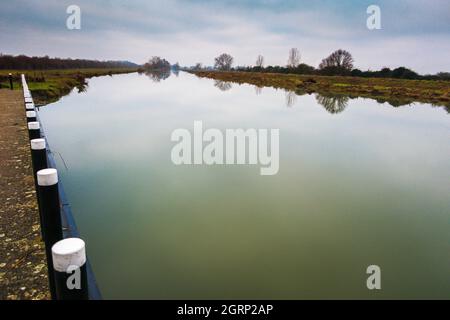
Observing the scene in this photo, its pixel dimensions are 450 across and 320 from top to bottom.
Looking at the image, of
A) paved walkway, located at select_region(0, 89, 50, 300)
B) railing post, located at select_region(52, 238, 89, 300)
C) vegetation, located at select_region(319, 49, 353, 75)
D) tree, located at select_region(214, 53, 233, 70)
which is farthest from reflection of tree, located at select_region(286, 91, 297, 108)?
tree, located at select_region(214, 53, 233, 70)

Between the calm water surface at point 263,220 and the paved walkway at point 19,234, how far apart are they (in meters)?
0.75

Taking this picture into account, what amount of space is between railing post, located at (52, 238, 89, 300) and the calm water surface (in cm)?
166

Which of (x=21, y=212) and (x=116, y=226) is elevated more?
(x=21, y=212)

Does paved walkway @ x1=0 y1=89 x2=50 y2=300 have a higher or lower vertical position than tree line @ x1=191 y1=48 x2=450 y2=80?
lower

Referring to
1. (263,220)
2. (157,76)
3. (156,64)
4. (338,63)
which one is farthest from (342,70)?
(156,64)

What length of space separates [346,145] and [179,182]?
236 inches

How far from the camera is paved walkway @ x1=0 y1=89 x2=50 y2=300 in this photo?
240 centimetres

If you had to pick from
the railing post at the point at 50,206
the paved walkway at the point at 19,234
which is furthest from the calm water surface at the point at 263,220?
the railing post at the point at 50,206

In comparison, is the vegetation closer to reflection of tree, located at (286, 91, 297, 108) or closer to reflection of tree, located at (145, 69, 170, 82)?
reflection of tree, located at (145, 69, 170, 82)

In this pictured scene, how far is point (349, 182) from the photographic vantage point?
619 centimetres

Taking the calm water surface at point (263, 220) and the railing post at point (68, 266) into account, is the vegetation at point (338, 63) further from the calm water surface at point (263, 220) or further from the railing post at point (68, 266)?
the railing post at point (68, 266)

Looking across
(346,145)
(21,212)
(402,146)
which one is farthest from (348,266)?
(402,146)

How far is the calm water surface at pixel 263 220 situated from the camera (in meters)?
3.30
